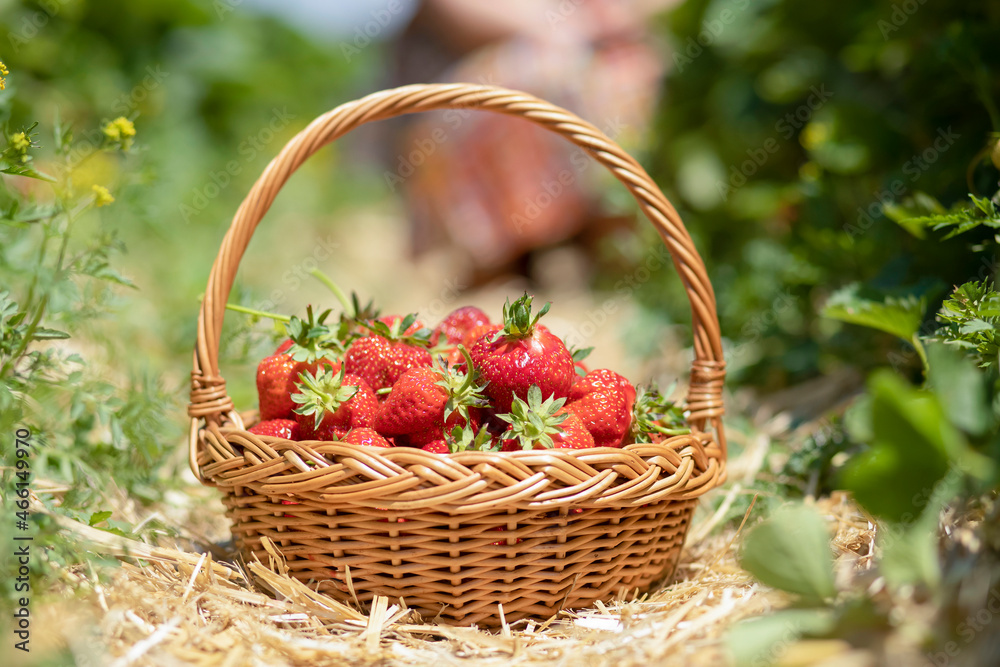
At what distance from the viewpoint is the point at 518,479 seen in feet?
3.01

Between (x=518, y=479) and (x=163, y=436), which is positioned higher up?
(x=518, y=479)

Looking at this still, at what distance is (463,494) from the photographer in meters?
0.89

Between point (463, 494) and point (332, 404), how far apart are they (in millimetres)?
282

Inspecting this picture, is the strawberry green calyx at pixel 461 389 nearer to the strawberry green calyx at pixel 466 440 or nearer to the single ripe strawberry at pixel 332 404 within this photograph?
the strawberry green calyx at pixel 466 440

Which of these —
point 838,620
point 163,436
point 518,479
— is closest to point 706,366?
point 518,479

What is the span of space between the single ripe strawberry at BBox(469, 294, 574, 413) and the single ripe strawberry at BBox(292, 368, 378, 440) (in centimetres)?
19

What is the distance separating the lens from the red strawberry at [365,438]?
1036 mm

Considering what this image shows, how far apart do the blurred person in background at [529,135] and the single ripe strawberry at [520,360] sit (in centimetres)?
250

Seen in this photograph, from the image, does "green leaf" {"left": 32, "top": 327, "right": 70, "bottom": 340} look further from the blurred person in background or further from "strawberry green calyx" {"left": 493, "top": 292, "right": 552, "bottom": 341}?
the blurred person in background

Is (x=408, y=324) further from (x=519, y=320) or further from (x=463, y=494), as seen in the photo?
(x=463, y=494)

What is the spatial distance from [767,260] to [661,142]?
0.94m

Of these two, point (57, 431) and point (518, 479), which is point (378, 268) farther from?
point (518, 479)

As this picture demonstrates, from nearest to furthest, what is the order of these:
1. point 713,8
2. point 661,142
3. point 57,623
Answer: point 57,623, point 713,8, point 661,142

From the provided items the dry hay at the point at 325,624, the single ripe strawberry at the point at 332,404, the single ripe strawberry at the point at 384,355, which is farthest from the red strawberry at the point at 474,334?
the dry hay at the point at 325,624
